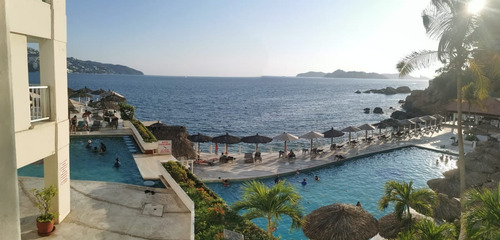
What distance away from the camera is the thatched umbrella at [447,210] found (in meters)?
Answer: 14.0

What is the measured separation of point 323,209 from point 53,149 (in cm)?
982

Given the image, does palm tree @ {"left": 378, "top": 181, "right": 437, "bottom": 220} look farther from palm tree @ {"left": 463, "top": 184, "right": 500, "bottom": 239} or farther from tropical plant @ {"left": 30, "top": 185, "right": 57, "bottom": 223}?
tropical plant @ {"left": 30, "top": 185, "right": 57, "bottom": 223}

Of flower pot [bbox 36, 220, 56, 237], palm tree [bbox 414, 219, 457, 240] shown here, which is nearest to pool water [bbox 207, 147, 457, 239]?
palm tree [bbox 414, 219, 457, 240]

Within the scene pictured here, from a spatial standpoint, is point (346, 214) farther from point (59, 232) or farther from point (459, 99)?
point (59, 232)

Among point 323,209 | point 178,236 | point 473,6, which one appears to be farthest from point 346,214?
point 473,6

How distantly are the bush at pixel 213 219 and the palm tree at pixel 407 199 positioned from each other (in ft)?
16.4

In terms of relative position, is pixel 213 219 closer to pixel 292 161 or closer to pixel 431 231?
pixel 431 231

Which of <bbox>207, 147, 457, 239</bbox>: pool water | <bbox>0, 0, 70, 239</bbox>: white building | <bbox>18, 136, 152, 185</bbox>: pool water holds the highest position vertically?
<bbox>0, 0, 70, 239</bbox>: white building

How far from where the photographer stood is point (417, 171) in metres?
26.6

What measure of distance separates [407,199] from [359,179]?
12.9 meters

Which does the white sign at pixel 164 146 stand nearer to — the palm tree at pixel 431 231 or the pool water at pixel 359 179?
the pool water at pixel 359 179

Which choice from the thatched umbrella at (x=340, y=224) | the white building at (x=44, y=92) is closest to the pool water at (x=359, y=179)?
the thatched umbrella at (x=340, y=224)

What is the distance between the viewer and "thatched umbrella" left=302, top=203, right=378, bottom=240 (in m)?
11.8

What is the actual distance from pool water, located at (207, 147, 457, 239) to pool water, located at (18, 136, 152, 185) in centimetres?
580
